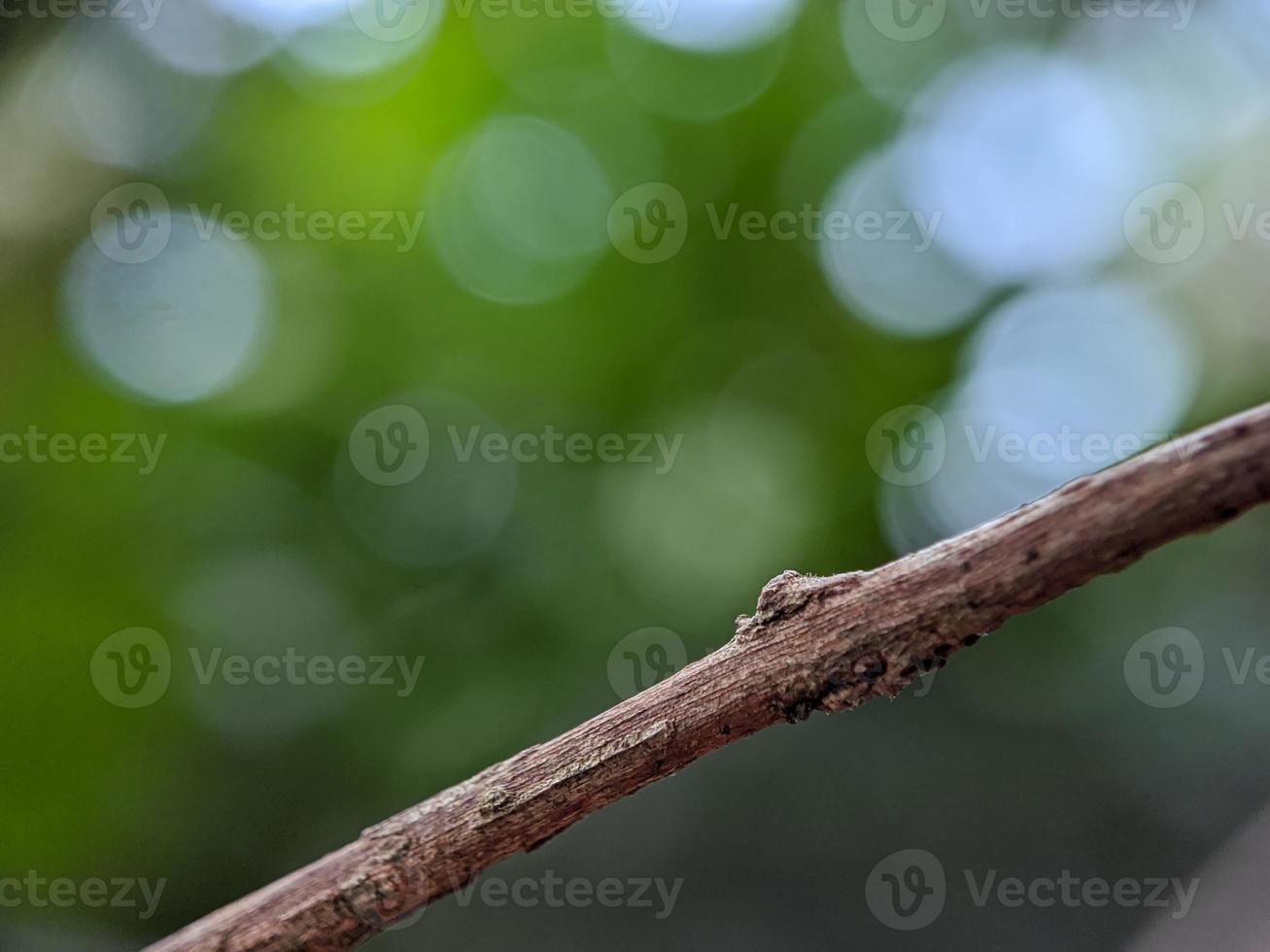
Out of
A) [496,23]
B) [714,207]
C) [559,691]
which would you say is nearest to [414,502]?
A: [559,691]
